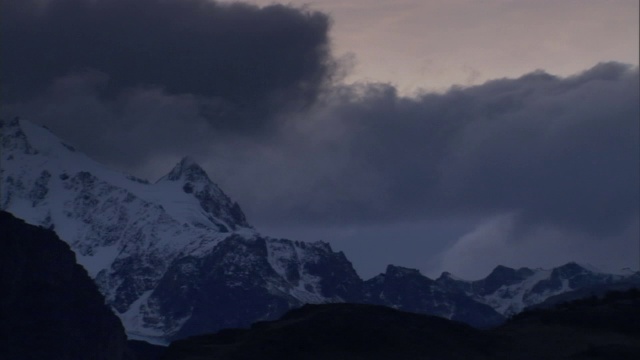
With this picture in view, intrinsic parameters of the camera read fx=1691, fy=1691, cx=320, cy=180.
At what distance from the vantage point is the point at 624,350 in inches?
7840

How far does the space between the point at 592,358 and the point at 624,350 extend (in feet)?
12.7

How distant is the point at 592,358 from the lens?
199 meters
